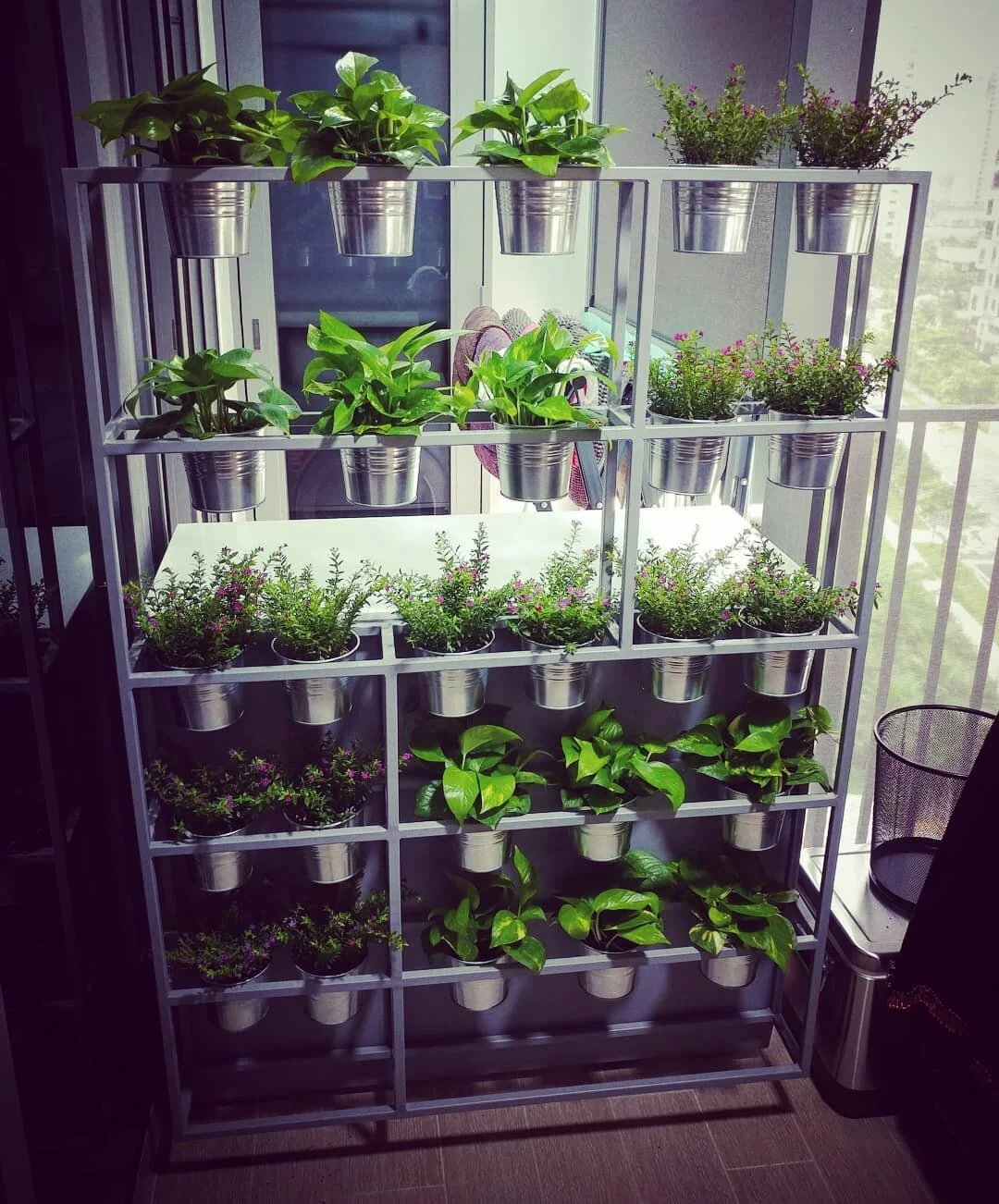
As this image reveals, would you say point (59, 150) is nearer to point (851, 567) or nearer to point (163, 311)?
point (163, 311)

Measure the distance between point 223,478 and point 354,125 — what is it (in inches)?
24.3

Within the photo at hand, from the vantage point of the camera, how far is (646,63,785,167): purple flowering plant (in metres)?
1.89

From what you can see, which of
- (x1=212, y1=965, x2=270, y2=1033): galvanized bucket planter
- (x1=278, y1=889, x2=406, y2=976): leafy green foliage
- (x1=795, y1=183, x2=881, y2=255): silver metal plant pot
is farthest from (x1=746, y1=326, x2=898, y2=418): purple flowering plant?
(x1=212, y1=965, x2=270, y2=1033): galvanized bucket planter

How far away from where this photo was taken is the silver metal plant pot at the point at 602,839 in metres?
→ 2.28

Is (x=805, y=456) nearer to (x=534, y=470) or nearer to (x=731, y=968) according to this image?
(x=534, y=470)

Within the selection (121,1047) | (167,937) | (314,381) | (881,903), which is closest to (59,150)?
(314,381)

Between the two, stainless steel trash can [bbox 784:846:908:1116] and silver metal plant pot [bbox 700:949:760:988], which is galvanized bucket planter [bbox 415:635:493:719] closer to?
silver metal plant pot [bbox 700:949:760:988]

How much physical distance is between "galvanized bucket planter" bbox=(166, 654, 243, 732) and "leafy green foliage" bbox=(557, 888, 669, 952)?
80 centimetres

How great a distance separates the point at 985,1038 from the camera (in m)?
2.11

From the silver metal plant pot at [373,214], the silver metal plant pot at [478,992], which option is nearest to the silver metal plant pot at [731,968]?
the silver metal plant pot at [478,992]

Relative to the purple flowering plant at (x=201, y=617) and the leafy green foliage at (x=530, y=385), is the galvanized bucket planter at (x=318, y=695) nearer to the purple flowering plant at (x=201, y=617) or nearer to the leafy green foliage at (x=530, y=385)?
the purple flowering plant at (x=201, y=617)

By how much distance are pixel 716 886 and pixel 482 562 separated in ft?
2.93

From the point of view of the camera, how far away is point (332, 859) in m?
2.23

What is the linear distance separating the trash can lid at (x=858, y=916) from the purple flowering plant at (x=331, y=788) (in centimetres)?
110
